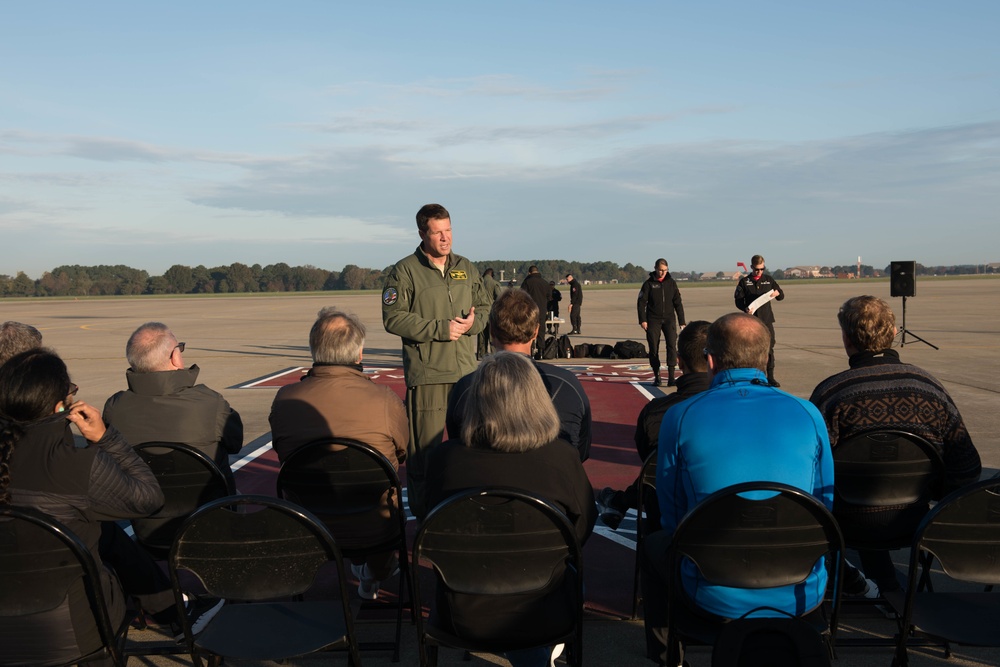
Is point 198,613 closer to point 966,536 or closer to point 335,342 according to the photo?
point 335,342

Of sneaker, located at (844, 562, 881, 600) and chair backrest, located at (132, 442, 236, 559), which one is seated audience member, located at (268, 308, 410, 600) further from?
sneaker, located at (844, 562, 881, 600)

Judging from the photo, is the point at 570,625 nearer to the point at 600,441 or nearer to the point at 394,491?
the point at 394,491

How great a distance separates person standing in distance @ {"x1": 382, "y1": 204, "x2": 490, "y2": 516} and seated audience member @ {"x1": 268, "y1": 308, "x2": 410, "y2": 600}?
37.8 inches

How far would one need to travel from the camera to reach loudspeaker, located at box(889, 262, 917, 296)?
600 inches

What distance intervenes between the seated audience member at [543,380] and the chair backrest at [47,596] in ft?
4.98

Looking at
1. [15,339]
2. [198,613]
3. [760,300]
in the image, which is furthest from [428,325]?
[760,300]

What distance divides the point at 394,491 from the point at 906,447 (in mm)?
2138

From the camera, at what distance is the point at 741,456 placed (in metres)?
2.56

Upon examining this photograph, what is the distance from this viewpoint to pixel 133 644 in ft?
11.9

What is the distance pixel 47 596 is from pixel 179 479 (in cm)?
95

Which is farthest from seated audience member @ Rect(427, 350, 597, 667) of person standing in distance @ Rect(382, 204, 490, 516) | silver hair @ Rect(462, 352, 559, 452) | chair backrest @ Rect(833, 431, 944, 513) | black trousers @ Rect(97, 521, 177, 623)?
person standing in distance @ Rect(382, 204, 490, 516)

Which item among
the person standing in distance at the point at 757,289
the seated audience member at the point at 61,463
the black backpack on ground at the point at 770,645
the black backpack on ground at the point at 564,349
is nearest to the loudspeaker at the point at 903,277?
the person standing in distance at the point at 757,289

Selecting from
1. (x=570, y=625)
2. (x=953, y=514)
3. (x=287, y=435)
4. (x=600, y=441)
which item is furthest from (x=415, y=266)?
(x=600, y=441)

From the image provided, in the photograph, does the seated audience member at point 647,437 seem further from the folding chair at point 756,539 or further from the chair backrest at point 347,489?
the chair backrest at point 347,489
